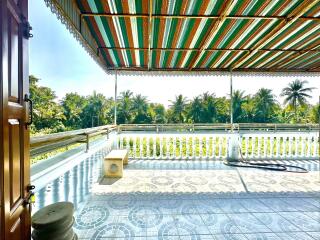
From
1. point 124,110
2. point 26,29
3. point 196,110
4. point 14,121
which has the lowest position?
point 14,121

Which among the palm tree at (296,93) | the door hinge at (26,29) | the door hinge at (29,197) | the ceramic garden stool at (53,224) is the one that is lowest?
the ceramic garden stool at (53,224)

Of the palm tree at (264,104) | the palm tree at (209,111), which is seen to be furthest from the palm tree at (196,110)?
the palm tree at (264,104)

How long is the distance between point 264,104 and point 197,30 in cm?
3169

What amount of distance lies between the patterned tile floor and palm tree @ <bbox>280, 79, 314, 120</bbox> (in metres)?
28.9

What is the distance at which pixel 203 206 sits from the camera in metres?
2.88

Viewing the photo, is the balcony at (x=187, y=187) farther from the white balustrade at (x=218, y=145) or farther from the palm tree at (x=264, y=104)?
the palm tree at (x=264, y=104)

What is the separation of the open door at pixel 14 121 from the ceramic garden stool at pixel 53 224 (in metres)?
0.08

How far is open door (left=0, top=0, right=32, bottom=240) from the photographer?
1032mm

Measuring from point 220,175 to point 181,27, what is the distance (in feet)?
10.1

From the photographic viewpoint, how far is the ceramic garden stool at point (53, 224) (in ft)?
4.50

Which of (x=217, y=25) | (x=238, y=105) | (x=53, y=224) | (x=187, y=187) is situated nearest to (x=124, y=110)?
(x=238, y=105)

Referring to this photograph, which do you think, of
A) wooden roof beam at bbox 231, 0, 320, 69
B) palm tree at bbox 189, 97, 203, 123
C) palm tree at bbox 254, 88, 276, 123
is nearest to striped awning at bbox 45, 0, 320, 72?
wooden roof beam at bbox 231, 0, 320, 69

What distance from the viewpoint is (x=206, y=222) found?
2.46 meters

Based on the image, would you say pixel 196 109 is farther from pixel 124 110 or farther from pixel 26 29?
pixel 26 29
